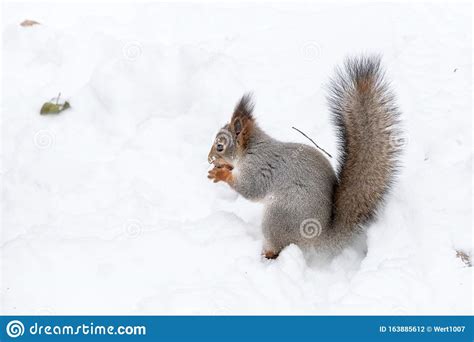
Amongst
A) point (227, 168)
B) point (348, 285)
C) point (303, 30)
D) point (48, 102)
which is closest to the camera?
point (348, 285)

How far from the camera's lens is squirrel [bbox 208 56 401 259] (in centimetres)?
262

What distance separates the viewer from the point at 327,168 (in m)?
2.91

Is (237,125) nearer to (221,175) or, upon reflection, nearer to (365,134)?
(221,175)

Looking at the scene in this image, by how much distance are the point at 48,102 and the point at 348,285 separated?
2683 mm

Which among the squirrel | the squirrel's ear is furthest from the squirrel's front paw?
the squirrel's ear

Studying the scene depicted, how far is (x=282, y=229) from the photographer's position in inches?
110

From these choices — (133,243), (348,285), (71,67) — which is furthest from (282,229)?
(71,67)

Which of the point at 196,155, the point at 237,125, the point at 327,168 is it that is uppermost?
the point at 237,125

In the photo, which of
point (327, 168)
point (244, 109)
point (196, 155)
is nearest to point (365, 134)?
point (327, 168)

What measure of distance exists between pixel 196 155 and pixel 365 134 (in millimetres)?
1325

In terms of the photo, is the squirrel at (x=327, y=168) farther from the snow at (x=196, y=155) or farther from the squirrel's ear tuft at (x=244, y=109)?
the snow at (x=196, y=155)

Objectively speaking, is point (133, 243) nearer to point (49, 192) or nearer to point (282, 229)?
point (282, 229)
